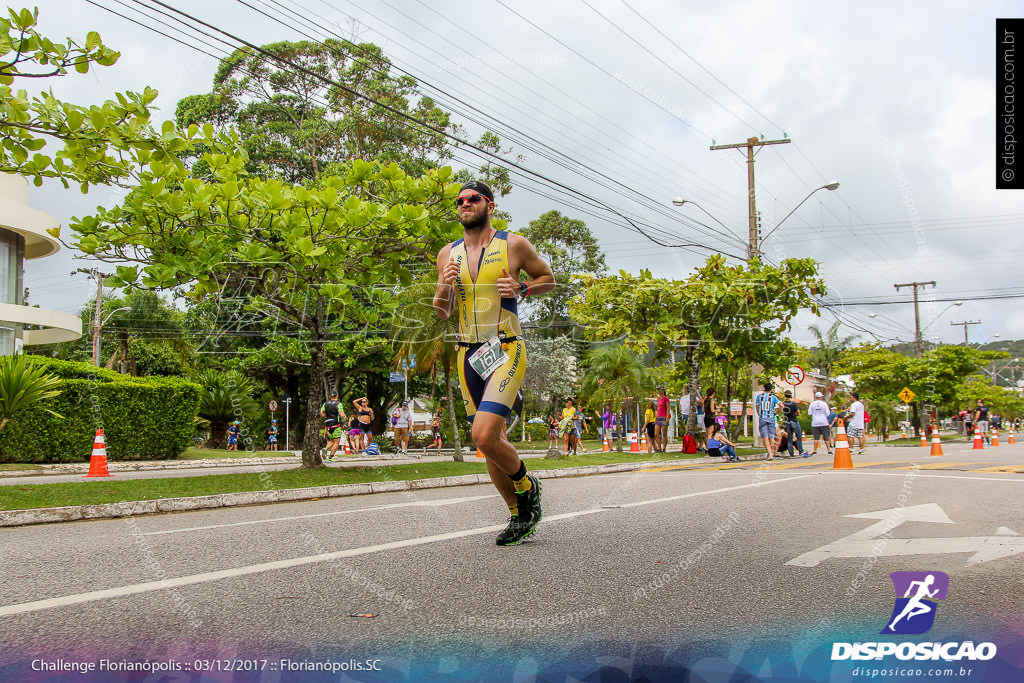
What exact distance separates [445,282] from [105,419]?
16.2m

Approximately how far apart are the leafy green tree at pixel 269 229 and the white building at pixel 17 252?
14.4m

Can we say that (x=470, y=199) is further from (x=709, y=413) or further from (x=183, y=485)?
(x=709, y=413)

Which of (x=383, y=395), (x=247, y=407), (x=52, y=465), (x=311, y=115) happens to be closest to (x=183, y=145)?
(x=52, y=465)

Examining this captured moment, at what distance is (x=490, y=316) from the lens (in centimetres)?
483

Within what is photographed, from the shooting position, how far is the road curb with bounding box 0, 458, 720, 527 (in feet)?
26.2

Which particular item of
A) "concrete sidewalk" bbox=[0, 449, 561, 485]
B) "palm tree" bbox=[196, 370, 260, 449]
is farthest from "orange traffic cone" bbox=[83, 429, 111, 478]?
"palm tree" bbox=[196, 370, 260, 449]

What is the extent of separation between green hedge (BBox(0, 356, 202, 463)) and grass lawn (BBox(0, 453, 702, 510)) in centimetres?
671

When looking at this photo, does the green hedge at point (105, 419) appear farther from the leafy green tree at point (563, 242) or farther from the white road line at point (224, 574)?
the leafy green tree at point (563, 242)

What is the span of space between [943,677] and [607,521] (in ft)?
12.5

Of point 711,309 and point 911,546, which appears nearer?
point 911,546

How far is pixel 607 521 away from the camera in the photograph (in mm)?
6266

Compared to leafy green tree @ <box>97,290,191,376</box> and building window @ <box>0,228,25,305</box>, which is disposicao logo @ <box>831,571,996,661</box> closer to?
building window @ <box>0,228,25,305</box>

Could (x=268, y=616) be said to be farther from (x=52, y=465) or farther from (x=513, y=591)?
(x=52, y=465)

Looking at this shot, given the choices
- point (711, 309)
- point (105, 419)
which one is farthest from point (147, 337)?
point (711, 309)
